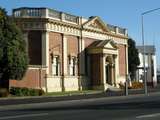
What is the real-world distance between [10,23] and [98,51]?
20685 mm

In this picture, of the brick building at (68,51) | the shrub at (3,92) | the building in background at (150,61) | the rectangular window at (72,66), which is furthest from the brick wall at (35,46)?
the building in background at (150,61)

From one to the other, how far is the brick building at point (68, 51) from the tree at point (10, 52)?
3.21 m

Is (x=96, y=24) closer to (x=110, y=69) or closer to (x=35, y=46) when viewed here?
(x=110, y=69)

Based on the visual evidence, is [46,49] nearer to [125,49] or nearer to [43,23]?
[43,23]

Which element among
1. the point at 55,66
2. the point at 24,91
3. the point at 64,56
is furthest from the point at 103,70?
the point at 24,91

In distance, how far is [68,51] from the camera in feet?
209

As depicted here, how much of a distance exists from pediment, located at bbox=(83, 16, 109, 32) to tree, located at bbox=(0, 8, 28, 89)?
60.8 ft

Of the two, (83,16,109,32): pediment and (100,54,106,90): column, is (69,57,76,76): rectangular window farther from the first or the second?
(83,16,109,32): pediment

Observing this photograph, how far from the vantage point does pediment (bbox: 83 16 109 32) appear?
225 ft

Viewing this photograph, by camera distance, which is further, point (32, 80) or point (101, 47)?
point (101, 47)

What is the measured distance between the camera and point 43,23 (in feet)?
191

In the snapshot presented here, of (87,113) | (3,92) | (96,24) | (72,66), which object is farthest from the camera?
(96,24)

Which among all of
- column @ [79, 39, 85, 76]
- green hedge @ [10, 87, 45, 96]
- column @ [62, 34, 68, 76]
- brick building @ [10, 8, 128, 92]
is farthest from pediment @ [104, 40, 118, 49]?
green hedge @ [10, 87, 45, 96]

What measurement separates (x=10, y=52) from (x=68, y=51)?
51.5 ft
